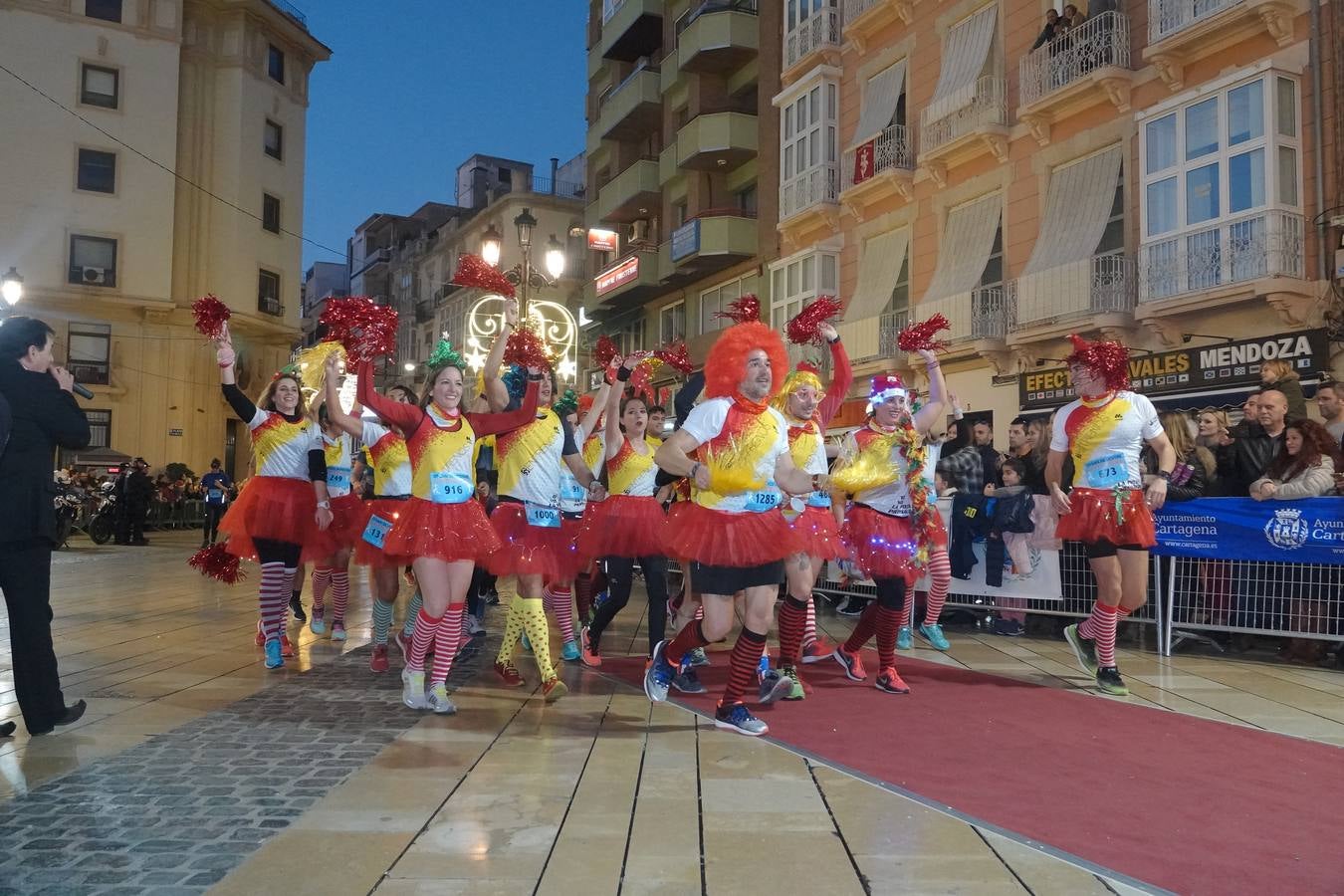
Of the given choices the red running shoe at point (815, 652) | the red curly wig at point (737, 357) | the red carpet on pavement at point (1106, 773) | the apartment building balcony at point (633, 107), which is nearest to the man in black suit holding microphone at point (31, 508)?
the red curly wig at point (737, 357)

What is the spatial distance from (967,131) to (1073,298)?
4040mm

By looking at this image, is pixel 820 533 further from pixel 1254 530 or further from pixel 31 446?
pixel 31 446

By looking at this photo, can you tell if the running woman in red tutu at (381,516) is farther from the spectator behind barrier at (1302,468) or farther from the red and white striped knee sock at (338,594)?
the spectator behind barrier at (1302,468)

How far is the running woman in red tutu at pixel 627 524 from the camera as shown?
710 cm

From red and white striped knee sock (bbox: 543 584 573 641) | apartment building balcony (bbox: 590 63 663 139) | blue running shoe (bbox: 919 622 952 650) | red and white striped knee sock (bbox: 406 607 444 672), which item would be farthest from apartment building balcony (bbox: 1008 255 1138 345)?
apartment building balcony (bbox: 590 63 663 139)

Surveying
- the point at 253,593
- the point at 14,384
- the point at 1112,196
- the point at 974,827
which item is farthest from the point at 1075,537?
the point at 1112,196

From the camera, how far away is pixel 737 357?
5.52 meters

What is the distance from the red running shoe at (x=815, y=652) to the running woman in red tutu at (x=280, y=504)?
3.71 m

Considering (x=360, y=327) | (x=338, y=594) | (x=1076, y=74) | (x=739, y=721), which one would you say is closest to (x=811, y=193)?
(x=1076, y=74)

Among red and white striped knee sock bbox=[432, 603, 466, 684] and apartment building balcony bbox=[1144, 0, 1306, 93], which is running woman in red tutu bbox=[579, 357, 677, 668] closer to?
red and white striped knee sock bbox=[432, 603, 466, 684]

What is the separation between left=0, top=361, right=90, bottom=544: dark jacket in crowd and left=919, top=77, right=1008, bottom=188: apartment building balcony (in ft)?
52.9

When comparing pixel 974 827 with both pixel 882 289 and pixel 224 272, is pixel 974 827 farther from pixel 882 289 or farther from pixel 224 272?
pixel 224 272

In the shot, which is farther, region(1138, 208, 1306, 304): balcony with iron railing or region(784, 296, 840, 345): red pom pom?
region(1138, 208, 1306, 304): balcony with iron railing

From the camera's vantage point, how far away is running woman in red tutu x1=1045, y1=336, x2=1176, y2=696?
20.9 feet
